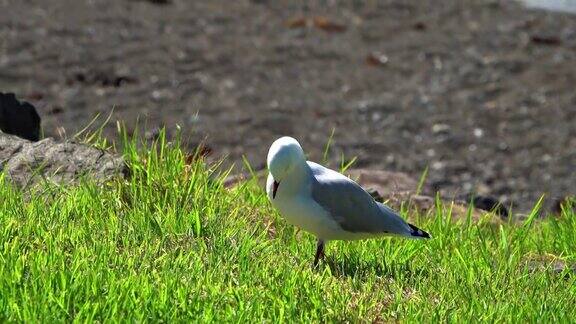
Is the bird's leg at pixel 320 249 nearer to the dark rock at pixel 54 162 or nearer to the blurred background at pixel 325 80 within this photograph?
the dark rock at pixel 54 162

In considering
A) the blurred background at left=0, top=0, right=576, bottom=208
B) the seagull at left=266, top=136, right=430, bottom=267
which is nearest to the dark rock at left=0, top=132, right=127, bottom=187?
the seagull at left=266, top=136, right=430, bottom=267

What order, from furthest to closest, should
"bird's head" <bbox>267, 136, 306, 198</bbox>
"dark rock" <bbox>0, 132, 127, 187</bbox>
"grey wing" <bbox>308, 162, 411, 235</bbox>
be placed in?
"dark rock" <bbox>0, 132, 127, 187</bbox> < "grey wing" <bbox>308, 162, 411, 235</bbox> < "bird's head" <bbox>267, 136, 306, 198</bbox>

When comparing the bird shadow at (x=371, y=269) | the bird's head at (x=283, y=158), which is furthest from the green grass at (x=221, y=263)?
the bird's head at (x=283, y=158)

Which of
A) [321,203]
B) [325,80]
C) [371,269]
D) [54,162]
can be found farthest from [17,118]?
[325,80]

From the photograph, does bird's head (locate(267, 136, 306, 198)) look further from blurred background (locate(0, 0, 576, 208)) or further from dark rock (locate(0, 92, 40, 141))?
blurred background (locate(0, 0, 576, 208))

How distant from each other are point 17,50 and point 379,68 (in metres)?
3.22

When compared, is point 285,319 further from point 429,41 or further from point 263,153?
point 429,41

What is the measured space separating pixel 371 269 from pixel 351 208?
12.1 inches

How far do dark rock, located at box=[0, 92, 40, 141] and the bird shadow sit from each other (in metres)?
2.29

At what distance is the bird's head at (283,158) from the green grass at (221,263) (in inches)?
13.1

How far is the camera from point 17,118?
284 inches

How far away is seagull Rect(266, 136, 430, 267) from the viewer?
547 centimetres

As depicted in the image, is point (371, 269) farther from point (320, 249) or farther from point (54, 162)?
point (54, 162)

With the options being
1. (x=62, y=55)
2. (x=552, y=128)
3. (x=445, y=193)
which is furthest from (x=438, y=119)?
(x=62, y=55)
